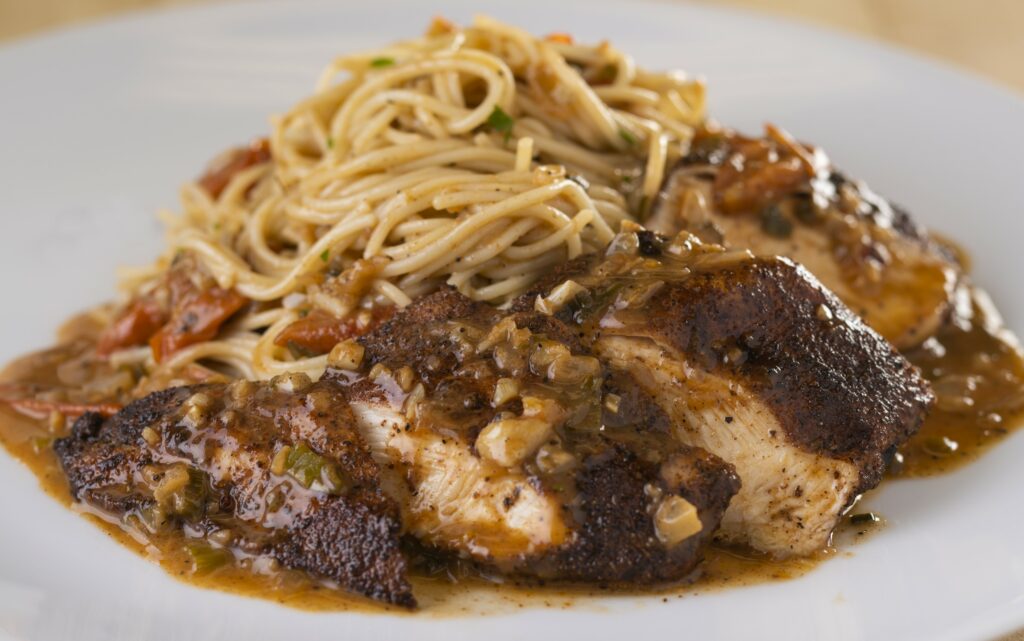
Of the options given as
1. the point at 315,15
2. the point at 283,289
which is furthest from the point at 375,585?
the point at 315,15

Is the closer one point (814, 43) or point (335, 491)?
point (335, 491)

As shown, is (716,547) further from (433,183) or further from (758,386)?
(433,183)

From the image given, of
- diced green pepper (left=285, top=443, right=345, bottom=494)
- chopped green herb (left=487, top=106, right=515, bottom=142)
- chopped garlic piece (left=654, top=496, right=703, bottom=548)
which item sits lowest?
diced green pepper (left=285, top=443, right=345, bottom=494)

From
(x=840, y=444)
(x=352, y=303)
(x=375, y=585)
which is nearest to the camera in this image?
(x=375, y=585)

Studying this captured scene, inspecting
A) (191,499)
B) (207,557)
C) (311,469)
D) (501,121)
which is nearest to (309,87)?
(501,121)

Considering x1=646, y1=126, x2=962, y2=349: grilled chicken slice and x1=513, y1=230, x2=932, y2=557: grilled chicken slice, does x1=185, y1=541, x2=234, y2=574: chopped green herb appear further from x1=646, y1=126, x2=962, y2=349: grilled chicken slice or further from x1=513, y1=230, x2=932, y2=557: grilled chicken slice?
x1=646, y1=126, x2=962, y2=349: grilled chicken slice

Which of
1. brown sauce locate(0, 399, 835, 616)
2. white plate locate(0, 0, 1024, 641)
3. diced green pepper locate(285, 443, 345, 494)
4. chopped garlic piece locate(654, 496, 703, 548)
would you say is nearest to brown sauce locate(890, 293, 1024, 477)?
white plate locate(0, 0, 1024, 641)

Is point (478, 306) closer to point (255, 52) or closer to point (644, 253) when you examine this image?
point (644, 253)
